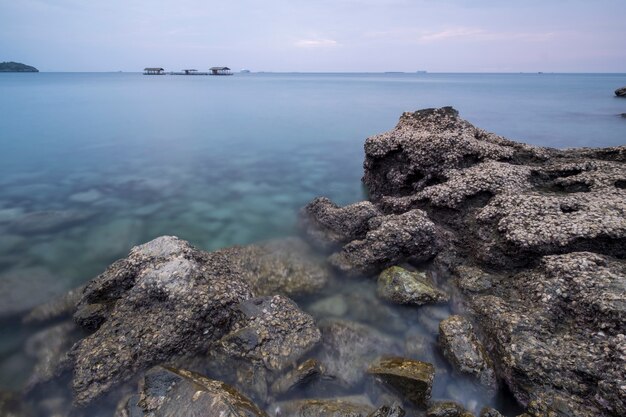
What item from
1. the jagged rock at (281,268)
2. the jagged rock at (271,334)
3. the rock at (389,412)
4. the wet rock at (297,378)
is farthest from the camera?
the jagged rock at (281,268)

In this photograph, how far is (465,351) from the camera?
6.03m

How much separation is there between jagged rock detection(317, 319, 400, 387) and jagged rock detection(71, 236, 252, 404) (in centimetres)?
179

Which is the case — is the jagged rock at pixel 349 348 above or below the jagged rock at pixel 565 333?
below

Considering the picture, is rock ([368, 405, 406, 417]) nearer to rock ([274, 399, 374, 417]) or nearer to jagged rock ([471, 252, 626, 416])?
rock ([274, 399, 374, 417])

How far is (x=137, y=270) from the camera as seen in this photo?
7.43 metres

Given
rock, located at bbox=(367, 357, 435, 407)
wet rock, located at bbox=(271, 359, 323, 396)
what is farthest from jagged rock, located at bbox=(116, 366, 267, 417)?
rock, located at bbox=(367, 357, 435, 407)

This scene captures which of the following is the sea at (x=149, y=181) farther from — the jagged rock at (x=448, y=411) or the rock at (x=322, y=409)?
the jagged rock at (x=448, y=411)

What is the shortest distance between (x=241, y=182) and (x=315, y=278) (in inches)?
379

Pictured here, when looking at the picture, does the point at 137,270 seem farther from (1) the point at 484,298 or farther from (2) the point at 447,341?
(1) the point at 484,298

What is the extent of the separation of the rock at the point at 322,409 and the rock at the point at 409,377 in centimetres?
51

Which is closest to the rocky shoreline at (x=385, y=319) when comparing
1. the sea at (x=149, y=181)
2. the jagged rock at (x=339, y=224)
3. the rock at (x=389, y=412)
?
the rock at (x=389, y=412)

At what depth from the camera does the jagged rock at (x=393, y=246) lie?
27.8 ft

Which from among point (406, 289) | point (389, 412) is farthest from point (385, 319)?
point (389, 412)

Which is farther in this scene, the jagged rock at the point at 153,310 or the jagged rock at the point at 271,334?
the jagged rock at the point at 271,334
